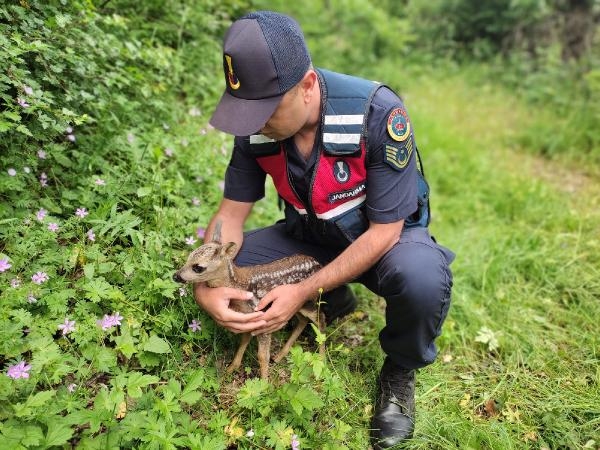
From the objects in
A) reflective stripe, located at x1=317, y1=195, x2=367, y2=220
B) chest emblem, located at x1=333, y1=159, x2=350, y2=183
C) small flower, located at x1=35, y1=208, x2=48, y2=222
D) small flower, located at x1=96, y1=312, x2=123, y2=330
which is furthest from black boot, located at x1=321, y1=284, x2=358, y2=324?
small flower, located at x1=35, y1=208, x2=48, y2=222

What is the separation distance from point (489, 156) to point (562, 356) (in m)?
3.98

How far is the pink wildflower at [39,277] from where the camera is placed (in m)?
2.74

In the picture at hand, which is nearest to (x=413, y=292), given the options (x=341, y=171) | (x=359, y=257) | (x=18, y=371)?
(x=359, y=257)

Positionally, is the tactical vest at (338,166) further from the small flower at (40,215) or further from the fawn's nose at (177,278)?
the small flower at (40,215)

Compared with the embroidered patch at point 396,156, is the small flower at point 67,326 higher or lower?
lower

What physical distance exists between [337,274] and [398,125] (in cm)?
89

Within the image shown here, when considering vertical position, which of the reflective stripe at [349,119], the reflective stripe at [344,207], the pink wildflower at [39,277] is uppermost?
the reflective stripe at [349,119]

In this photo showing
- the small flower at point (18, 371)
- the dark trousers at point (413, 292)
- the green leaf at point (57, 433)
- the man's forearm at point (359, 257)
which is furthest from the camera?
the man's forearm at point (359, 257)

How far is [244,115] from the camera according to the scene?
2.45 m

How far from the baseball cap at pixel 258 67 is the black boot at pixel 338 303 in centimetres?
146

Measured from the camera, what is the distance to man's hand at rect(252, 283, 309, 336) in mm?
2812

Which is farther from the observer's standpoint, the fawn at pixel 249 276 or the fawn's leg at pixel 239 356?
the fawn's leg at pixel 239 356

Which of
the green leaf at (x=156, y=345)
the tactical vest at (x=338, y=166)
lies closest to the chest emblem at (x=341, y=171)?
the tactical vest at (x=338, y=166)

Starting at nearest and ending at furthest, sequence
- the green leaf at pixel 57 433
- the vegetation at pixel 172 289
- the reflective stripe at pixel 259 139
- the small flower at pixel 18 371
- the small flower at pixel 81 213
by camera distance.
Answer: the green leaf at pixel 57 433, the small flower at pixel 18 371, the vegetation at pixel 172 289, the reflective stripe at pixel 259 139, the small flower at pixel 81 213
